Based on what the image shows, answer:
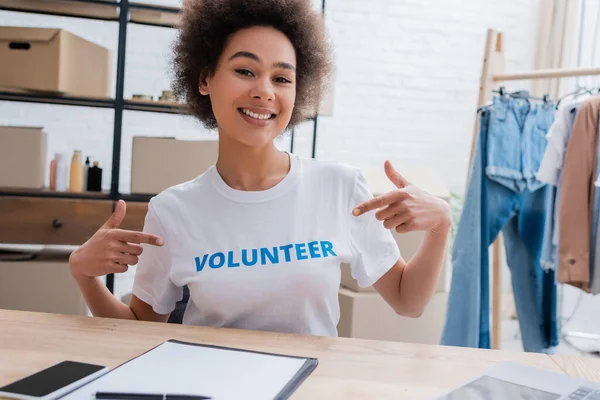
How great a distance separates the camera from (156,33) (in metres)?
3.25

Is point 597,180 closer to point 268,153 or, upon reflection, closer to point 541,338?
point 541,338

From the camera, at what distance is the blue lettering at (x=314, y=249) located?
42.3 inches

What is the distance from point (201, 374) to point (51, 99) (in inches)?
84.8

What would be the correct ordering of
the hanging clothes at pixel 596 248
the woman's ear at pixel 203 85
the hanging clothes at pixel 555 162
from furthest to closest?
the hanging clothes at pixel 555 162, the hanging clothes at pixel 596 248, the woman's ear at pixel 203 85

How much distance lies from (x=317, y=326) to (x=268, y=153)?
0.36 metres

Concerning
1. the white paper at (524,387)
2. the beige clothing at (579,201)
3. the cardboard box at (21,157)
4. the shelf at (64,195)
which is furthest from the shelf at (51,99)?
the white paper at (524,387)

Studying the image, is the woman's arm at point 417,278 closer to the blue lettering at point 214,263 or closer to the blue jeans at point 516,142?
the blue lettering at point 214,263

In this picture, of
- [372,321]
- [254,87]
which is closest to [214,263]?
[254,87]

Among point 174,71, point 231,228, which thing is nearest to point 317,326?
point 231,228

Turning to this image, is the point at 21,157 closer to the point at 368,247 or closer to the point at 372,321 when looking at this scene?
the point at 372,321

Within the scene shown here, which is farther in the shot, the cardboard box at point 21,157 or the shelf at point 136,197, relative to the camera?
the shelf at point 136,197

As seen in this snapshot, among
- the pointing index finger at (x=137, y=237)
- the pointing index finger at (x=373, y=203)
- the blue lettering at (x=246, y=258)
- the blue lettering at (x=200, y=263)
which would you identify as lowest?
the blue lettering at (x=200, y=263)

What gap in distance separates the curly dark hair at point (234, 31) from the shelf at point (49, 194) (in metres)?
1.29

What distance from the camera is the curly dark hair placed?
3.84 ft
